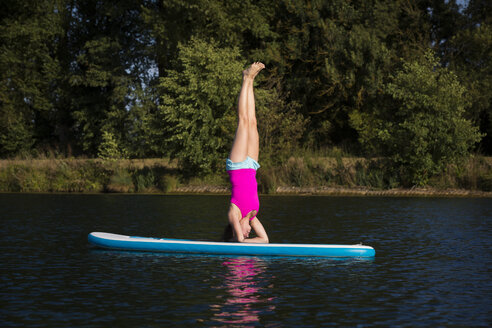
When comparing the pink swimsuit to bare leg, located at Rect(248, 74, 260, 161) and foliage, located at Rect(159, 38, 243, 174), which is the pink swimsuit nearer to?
bare leg, located at Rect(248, 74, 260, 161)

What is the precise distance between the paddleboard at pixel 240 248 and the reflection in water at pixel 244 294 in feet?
1.75

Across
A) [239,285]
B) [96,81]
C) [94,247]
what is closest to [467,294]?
[239,285]

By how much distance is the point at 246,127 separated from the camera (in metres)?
13.8

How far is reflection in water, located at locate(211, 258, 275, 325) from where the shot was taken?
837 centimetres

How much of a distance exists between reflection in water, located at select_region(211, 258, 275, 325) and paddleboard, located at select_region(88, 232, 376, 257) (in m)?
0.53

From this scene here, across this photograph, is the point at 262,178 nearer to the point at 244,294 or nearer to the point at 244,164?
the point at 244,164

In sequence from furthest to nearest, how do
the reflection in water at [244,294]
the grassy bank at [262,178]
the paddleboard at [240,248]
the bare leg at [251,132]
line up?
the grassy bank at [262,178], the bare leg at [251,132], the paddleboard at [240,248], the reflection in water at [244,294]

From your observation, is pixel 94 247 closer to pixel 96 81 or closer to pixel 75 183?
pixel 75 183

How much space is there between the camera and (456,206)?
26.2 m

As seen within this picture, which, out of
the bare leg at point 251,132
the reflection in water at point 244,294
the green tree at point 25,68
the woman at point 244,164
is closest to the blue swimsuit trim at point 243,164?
the woman at point 244,164

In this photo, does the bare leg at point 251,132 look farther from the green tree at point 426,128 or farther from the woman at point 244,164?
the green tree at point 426,128

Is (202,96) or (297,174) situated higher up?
(202,96)

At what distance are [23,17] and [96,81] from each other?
28.7 ft

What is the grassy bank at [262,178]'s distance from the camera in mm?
34188
